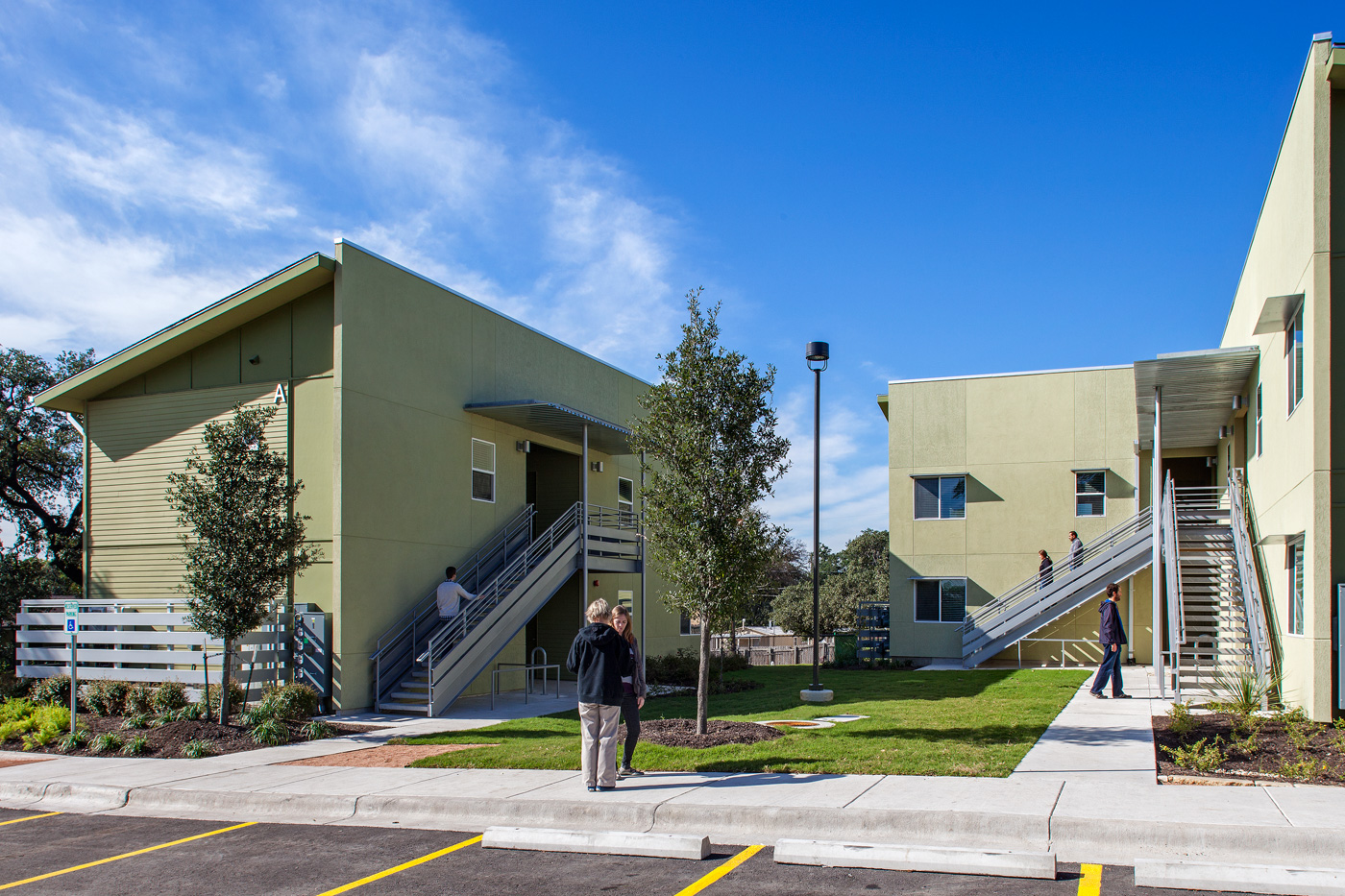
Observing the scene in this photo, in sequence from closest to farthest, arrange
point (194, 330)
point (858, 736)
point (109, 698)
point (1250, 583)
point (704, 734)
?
point (704, 734) → point (858, 736) → point (1250, 583) → point (109, 698) → point (194, 330)

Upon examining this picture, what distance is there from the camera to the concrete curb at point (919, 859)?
661 cm

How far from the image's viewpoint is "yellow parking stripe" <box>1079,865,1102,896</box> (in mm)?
6184

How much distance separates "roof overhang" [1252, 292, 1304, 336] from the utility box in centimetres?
1455

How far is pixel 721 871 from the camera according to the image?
23.0 ft

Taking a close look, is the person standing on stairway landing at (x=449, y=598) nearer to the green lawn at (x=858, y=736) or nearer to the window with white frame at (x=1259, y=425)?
the green lawn at (x=858, y=736)

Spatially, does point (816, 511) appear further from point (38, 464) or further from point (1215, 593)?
point (38, 464)

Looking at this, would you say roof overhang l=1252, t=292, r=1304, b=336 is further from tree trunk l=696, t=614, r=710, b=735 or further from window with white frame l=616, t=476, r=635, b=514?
window with white frame l=616, t=476, r=635, b=514

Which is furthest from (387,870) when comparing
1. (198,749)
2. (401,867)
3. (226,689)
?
(226,689)

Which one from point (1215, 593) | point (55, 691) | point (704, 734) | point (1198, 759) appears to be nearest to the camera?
point (1198, 759)

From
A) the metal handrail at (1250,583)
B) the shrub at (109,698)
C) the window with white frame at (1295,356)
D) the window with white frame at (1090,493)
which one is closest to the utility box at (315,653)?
the shrub at (109,698)

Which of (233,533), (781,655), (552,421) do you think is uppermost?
(552,421)

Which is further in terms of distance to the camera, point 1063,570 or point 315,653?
point 1063,570

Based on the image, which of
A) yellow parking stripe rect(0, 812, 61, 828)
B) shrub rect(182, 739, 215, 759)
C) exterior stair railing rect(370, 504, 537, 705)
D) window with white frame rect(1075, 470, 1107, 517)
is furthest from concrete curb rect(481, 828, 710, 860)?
window with white frame rect(1075, 470, 1107, 517)

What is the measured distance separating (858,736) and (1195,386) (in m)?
11.0
